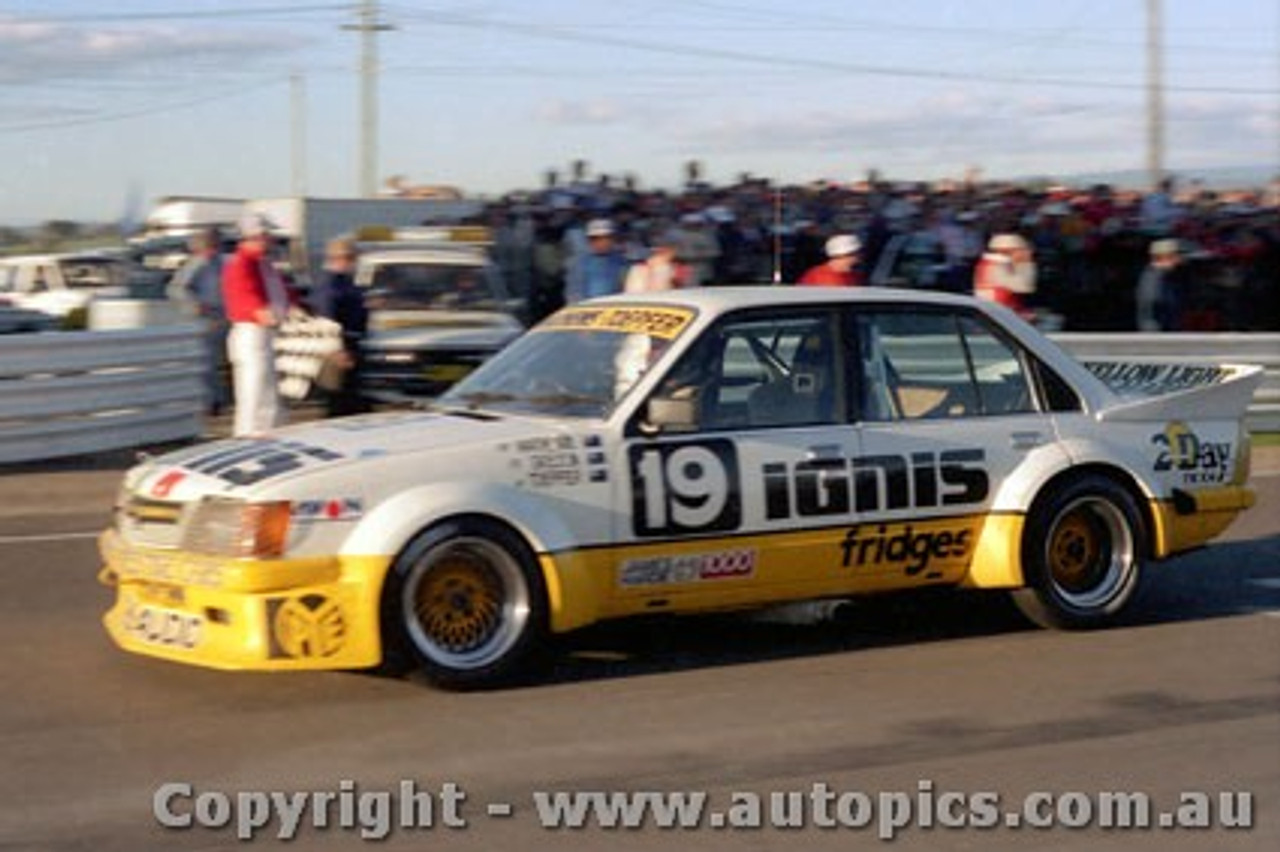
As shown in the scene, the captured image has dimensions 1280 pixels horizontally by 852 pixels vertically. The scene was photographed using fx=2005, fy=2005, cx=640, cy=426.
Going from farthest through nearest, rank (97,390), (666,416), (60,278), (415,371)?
1. (60,278)
2. (415,371)
3. (97,390)
4. (666,416)

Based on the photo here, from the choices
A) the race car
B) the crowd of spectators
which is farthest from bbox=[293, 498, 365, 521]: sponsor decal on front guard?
the crowd of spectators

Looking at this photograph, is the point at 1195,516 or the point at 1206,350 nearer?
the point at 1195,516

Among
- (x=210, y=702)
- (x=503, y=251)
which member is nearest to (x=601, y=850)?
(x=210, y=702)

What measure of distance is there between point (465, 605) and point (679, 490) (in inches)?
37.2

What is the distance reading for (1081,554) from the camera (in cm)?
873

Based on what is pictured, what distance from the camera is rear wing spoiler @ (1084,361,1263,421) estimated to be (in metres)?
8.82

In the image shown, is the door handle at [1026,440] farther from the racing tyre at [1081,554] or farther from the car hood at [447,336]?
the car hood at [447,336]

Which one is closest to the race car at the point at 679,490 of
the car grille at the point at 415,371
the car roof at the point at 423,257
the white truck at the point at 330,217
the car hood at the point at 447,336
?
the car grille at the point at 415,371

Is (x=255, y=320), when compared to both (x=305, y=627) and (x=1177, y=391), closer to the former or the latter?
(x=305, y=627)

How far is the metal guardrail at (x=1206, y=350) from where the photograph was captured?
15.9 meters

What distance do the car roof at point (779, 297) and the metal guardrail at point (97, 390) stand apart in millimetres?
6267

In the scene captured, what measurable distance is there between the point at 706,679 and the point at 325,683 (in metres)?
1.44

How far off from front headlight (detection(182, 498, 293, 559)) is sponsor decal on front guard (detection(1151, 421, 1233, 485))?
12.8 ft

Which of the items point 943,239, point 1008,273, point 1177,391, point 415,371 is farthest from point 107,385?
point 943,239
